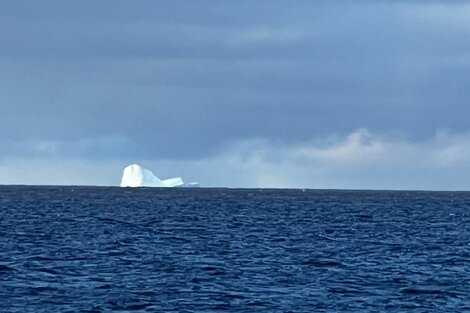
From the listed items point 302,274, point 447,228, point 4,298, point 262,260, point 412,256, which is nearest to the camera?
point 4,298

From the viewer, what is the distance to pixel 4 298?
1528 inches

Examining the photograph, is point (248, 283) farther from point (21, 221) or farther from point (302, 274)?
Answer: point (21, 221)

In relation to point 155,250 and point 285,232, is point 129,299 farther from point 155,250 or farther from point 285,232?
point 285,232

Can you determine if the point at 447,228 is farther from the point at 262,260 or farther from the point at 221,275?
the point at 221,275

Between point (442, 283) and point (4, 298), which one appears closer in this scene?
point (4, 298)

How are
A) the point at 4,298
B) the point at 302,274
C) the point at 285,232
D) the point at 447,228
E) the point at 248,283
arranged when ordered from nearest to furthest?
the point at 4,298 → the point at 248,283 → the point at 302,274 → the point at 285,232 → the point at 447,228

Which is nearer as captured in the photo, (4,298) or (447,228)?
(4,298)

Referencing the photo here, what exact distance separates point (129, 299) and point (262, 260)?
51.9 ft

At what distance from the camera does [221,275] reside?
46.8m

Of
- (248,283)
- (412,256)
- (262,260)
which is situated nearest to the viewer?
(248,283)

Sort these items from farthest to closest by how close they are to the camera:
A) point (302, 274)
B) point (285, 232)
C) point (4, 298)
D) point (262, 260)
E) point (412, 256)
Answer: point (285, 232) → point (412, 256) → point (262, 260) → point (302, 274) → point (4, 298)

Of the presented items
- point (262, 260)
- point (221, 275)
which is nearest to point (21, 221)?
point (262, 260)

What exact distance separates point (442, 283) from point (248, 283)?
25.7ft

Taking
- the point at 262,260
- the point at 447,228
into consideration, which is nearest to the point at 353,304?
the point at 262,260
